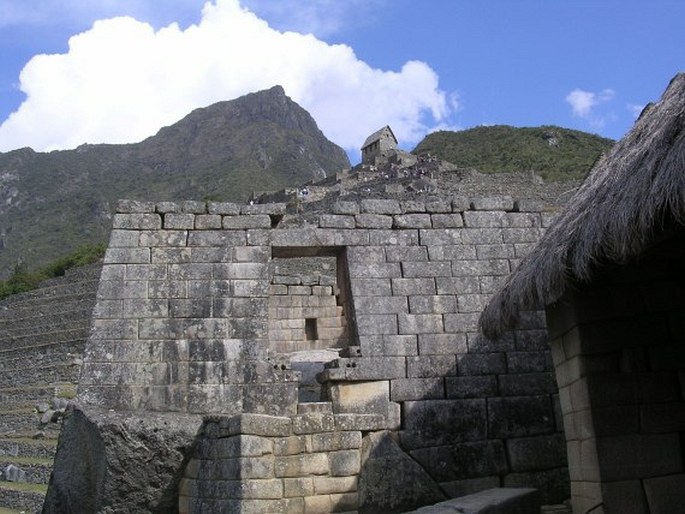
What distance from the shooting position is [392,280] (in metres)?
9.27

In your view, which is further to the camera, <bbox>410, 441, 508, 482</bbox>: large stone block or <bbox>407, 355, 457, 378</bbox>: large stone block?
<bbox>407, 355, 457, 378</bbox>: large stone block

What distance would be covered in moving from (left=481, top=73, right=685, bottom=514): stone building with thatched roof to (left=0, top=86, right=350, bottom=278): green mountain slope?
206ft

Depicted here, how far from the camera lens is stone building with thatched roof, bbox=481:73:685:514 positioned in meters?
6.09

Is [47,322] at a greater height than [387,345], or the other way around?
[47,322]

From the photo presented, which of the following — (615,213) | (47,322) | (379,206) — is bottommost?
(615,213)

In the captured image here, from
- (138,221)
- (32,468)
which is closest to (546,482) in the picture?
(138,221)

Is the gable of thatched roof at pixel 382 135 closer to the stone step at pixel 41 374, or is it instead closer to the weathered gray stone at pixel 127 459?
the stone step at pixel 41 374

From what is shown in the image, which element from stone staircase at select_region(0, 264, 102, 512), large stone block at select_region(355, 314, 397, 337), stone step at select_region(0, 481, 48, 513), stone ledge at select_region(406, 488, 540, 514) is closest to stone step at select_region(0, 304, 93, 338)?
stone staircase at select_region(0, 264, 102, 512)

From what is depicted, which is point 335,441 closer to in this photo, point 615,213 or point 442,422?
point 442,422

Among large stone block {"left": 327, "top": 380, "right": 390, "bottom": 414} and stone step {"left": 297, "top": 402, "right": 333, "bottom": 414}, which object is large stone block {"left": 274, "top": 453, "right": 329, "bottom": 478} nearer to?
stone step {"left": 297, "top": 402, "right": 333, "bottom": 414}

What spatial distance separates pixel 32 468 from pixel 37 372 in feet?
36.3

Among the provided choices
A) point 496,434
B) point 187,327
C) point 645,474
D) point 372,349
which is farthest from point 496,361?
point 187,327

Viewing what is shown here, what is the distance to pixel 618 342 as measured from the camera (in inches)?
255

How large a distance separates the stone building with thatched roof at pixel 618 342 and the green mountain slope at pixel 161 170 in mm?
62921
